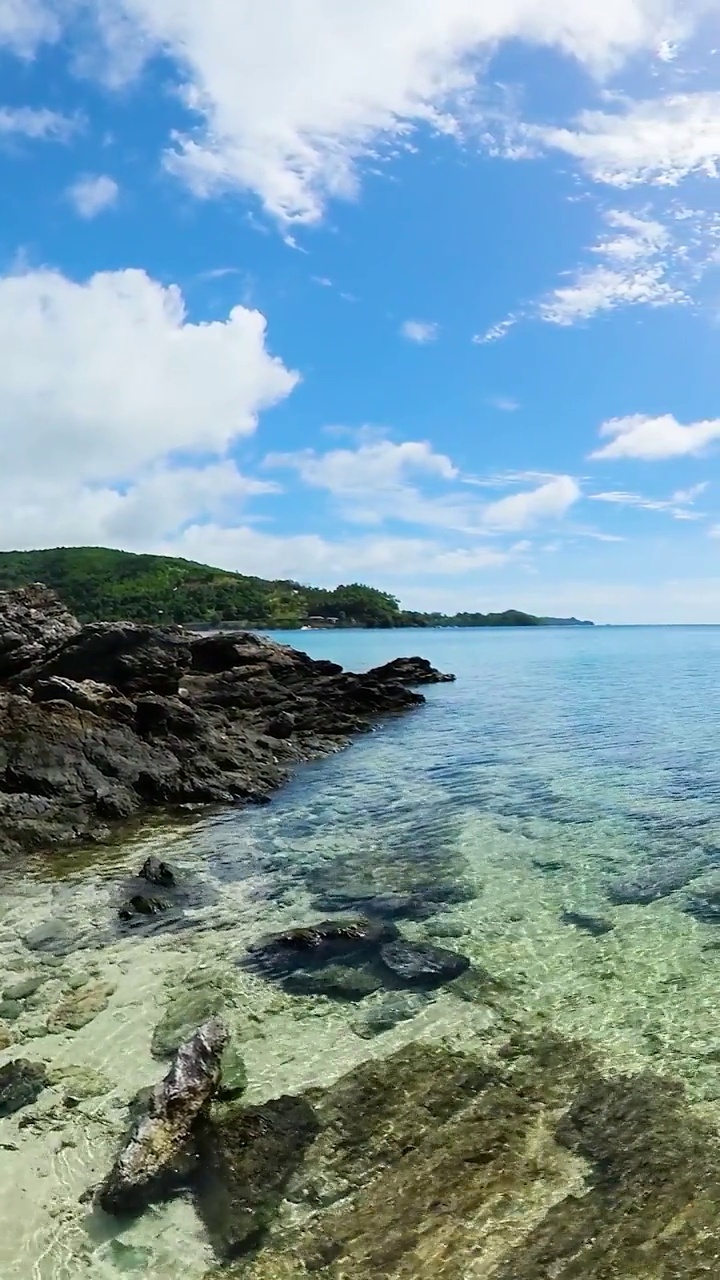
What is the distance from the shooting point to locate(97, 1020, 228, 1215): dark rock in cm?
825

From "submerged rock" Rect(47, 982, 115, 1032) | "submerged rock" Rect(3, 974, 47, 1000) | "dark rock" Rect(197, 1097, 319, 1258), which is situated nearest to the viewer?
"dark rock" Rect(197, 1097, 319, 1258)

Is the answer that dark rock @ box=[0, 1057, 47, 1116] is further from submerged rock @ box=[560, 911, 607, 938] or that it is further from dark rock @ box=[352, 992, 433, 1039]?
submerged rock @ box=[560, 911, 607, 938]

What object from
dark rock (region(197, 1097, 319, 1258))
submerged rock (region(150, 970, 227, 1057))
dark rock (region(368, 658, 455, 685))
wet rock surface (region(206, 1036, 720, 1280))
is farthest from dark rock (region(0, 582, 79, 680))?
wet rock surface (region(206, 1036, 720, 1280))

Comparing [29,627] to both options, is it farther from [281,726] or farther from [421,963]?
[421,963]

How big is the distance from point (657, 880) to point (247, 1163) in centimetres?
1225

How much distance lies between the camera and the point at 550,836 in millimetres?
22109

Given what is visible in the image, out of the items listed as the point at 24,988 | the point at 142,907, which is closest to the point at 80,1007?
the point at 24,988

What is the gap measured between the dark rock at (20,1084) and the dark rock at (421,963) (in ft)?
18.4

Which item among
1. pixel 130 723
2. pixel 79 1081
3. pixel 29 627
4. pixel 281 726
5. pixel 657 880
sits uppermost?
pixel 29 627

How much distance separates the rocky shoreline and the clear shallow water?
7.89ft

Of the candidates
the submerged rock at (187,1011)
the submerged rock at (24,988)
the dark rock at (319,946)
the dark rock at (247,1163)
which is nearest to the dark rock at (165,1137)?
the dark rock at (247,1163)

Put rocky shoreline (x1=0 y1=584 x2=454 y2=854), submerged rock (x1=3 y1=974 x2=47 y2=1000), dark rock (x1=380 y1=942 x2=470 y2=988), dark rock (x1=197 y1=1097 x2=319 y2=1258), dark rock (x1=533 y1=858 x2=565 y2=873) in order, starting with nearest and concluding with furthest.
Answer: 1. dark rock (x1=197 y1=1097 x2=319 y2=1258)
2. submerged rock (x1=3 y1=974 x2=47 y2=1000)
3. dark rock (x1=380 y1=942 x2=470 y2=988)
4. dark rock (x1=533 y1=858 x2=565 y2=873)
5. rocky shoreline (x1=0 y1=584 x2=454 y2=854)

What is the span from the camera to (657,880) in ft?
59.2

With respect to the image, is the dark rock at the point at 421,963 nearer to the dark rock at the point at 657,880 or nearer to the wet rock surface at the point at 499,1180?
the wet rock surface at the point at 499,1180
